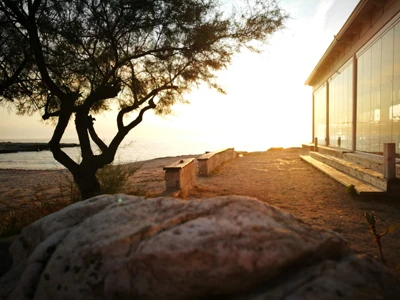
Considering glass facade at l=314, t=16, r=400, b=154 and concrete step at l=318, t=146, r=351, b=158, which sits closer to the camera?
glass facade at l=314, t=16, r=400, b=154

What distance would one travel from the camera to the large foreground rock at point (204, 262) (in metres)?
1.59

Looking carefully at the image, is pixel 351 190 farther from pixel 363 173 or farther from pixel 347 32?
pixel 347 32

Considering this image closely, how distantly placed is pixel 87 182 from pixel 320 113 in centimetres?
1549

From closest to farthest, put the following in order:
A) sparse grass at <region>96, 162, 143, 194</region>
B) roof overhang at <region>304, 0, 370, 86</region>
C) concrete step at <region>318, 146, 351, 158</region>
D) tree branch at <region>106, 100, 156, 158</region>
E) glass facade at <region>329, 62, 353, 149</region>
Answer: sparse grass at <region>96, 162, 143, 194</region> < tree branch at <region>106, 100, 156, 158</region> < roof overhang at <region>304, 0, 370, 86</region> < glass facade at <region>329, 62, 353, 149</region> < concrete step at <region>318, 146, 351, 158</region>

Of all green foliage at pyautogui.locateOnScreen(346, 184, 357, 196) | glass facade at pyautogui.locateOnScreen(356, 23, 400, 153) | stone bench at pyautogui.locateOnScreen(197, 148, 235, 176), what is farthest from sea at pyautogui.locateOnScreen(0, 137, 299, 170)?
glass facade at pyautogui.locateOnScreen(356, 23, 400, 153)

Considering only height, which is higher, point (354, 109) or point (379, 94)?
point (379, 94)

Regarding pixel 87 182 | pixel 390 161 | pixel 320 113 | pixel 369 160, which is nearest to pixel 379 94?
pixel 369 160

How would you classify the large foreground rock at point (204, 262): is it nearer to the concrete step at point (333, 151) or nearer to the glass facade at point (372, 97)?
the glass facade at point (372, 97)

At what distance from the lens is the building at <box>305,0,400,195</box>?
714 centimetres

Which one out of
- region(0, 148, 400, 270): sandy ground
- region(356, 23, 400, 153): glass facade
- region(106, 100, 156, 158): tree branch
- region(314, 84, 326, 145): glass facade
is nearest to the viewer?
region(0, 148, 400, 270): sandy ground

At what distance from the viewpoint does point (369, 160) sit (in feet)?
26.6

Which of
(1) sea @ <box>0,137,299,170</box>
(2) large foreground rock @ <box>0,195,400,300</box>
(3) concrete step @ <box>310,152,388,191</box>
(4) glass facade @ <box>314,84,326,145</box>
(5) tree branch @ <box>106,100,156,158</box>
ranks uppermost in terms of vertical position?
(4) glass facade @ <box>314,84,326,145</box>

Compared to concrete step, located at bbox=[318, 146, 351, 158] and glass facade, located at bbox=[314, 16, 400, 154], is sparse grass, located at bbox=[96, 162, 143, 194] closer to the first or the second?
glass facade, located at bbox=[314, 16, 400, 154]

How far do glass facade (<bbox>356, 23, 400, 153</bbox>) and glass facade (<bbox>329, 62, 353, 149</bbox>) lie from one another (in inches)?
40.7
